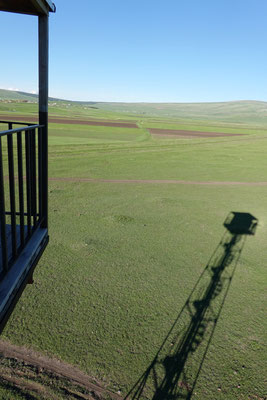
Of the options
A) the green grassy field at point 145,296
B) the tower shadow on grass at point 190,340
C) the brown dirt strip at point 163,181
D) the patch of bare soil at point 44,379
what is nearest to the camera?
the patch of bare soil at point 44,379

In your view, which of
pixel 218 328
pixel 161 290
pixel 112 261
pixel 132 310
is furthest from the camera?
pixel 112 261

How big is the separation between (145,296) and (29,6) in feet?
19.7

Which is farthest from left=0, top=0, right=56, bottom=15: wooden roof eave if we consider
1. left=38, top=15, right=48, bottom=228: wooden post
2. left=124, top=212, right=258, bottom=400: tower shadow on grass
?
left=124, top=212, right=258, bottom=400: tower shadow on grass

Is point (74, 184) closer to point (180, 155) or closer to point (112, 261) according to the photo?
point (112, 261)

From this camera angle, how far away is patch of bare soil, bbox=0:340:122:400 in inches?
173

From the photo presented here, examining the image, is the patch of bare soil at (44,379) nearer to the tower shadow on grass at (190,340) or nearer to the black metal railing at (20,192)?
the tower shadow on grass at (190,340)

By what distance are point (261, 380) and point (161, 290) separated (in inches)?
111

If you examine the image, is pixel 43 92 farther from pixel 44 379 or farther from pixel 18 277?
pixel 44 379

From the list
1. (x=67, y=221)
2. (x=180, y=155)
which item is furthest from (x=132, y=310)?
(x=180, y=155)

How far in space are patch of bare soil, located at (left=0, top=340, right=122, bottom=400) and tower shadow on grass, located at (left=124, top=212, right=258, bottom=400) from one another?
636mm

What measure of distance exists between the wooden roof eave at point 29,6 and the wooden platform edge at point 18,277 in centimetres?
325

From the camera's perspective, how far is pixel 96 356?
5.06 meters

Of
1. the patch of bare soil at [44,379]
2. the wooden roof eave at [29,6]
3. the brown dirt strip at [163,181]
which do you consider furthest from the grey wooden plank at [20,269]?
the brown dirt strip at [163,181]

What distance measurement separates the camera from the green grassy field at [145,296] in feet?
16.0
